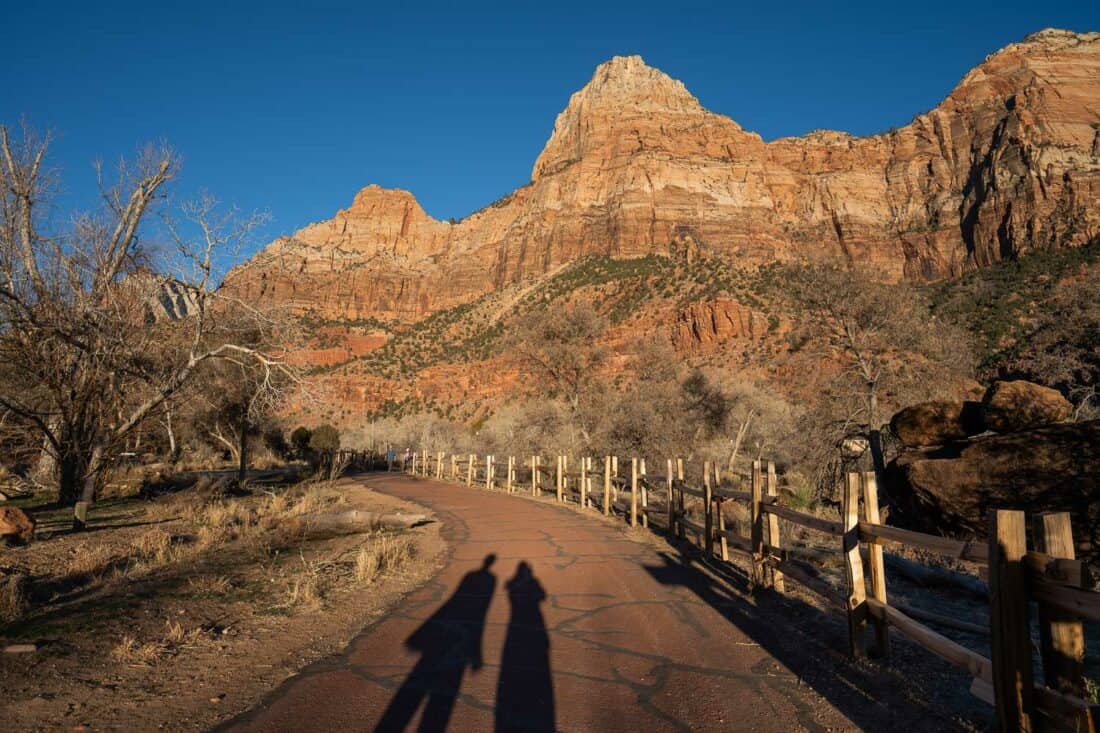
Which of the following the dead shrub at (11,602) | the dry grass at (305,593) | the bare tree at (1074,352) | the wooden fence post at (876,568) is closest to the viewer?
the wooden fence post at (876,568)

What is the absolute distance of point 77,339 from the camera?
1194 centimetres

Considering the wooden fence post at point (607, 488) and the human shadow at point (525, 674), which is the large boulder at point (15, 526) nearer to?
the human shadow at point (525, 674)

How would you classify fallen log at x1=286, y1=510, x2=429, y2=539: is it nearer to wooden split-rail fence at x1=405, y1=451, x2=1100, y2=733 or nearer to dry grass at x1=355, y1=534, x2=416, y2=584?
dry grass at x1=355, y1=534, x2=416, y2=584

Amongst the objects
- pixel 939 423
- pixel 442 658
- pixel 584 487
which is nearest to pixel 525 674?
pixel 442 658

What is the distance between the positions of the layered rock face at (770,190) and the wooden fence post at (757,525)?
235ft

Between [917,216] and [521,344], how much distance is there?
93631mm

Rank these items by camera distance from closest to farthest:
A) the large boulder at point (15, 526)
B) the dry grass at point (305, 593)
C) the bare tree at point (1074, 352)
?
the dry grass at point (305, 593)
the large boulder at point (15, 526)
the bare tree at point (1074, 352)

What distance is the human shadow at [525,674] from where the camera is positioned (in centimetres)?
414

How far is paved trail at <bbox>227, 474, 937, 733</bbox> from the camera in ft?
13.7

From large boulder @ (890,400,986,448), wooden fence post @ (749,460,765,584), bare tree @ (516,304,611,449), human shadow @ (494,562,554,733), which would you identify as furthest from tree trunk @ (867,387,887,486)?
bare tree @ (516,304,611,449)

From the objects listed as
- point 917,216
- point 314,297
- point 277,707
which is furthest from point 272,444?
point 917,216

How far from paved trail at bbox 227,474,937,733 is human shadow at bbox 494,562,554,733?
0.01m

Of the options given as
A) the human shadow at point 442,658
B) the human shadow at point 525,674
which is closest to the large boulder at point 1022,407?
the human shadow at point 525,674

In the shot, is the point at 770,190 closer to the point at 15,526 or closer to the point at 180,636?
the point at 15,526
